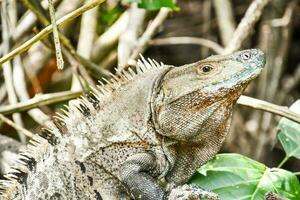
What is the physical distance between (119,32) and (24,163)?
204 cm

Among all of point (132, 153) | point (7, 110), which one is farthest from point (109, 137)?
point (7, 110)

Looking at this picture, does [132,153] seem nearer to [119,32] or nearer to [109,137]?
[109,137]

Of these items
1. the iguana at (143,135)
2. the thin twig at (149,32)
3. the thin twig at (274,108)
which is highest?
the thin twig at (149,32)

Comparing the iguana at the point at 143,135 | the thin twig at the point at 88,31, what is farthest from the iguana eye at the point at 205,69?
the thin twig at the point at 88,31

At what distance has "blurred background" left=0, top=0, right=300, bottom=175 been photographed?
15.2ft

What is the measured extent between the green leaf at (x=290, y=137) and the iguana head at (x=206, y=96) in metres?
0.35

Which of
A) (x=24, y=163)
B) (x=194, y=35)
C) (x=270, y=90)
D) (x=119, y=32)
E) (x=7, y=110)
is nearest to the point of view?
(x=24, y=163)

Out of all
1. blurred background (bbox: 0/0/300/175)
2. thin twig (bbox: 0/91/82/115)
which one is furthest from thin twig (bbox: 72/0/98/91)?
thin twig (bbox: 0/91/82/115)

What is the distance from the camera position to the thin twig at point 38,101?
14.6 ft

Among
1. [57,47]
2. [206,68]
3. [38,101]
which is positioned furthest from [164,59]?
[57,47]

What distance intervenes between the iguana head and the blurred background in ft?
3.28

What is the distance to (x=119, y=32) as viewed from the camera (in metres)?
5.18

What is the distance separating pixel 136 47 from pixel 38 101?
31.1 inches

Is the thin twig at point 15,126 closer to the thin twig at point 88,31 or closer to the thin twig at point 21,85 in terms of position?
the thin twig at point 21,85
